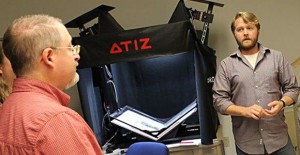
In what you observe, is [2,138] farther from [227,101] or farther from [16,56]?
[227,101]

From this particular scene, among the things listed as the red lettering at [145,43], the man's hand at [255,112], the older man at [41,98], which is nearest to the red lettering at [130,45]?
the red lettering at [145,43]

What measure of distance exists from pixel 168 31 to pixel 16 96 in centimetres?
180

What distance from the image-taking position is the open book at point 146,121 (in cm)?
305

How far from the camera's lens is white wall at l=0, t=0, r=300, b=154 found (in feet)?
10.4

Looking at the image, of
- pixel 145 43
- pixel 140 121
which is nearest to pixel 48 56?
pixel 145 43

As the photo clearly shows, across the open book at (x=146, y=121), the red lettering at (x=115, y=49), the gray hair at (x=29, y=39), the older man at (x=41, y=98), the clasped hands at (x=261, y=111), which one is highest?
the gray hair at (x=29, y=39)

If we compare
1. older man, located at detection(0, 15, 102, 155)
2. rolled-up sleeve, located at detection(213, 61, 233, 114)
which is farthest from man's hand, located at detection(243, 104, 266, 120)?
older man, located at detection(0, 15, 102, 155)

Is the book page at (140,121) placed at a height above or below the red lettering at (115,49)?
below

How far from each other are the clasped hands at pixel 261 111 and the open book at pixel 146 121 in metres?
0.97

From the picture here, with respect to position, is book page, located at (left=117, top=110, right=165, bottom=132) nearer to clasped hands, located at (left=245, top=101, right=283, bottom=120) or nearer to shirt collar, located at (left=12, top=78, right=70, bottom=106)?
clasped hands, located at (left=245, top=101, right=283, bottom=120)

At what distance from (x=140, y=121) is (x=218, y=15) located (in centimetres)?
120

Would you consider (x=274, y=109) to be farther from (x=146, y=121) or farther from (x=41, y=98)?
(x=41, y=98)

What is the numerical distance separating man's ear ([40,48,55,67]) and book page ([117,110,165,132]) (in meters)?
2.17

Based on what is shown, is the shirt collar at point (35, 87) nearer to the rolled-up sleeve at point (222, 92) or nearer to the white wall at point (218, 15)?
the rolled-up sleeve at point (222, 92)
